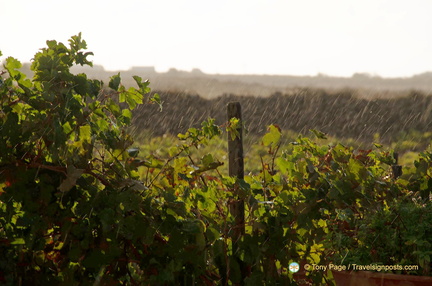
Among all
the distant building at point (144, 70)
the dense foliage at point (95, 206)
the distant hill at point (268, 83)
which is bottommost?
the distant building at point (144, 70)

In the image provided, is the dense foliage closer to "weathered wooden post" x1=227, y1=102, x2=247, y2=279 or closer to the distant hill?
"weathered wooden post" x1=227, y1=102, x2=247, y2=279

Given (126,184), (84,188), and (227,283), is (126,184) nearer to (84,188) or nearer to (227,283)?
(84,188)

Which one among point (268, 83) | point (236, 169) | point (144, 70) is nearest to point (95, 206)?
point (236, 169)

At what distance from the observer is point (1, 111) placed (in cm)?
283

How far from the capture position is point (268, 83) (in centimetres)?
3033

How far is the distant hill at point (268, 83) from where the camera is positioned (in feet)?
72.4

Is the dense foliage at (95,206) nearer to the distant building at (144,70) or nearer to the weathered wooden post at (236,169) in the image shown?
the weathered wooden post at (236,169)

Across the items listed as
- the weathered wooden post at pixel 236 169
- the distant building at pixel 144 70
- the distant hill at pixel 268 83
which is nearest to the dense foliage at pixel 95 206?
the weathered wooden post at pixel 236 169

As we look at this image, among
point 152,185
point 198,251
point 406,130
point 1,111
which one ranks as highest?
point 1,111

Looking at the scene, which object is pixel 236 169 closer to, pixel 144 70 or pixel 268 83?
pixel 268 83

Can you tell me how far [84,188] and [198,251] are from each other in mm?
562

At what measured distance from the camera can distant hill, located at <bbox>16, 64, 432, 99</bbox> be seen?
22.1 metres

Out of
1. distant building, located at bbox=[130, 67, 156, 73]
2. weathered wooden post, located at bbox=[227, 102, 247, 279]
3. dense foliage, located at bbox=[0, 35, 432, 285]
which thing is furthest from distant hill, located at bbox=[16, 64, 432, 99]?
dense foliage, located at bbox=[0, 35, 432, 285]

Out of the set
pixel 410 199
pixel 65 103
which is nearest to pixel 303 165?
pixel 410 199
